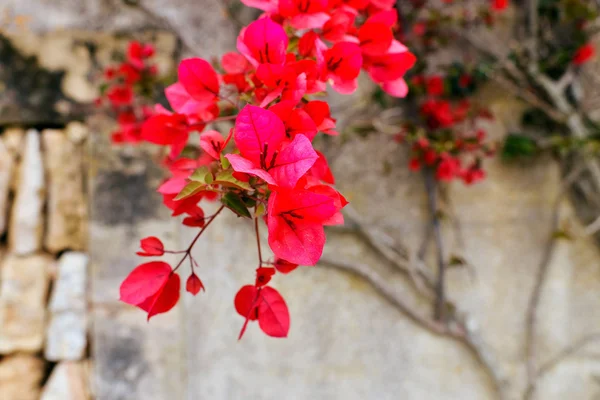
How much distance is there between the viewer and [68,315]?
1.17 meters

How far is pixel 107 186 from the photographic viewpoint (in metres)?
1.13

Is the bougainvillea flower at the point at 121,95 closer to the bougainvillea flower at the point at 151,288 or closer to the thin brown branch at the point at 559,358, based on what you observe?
the bougainvillea flower at the point at 151,288

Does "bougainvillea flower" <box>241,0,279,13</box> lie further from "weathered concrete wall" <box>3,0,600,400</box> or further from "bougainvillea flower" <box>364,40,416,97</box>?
"weathered concrete wall" <box>3,0,600,400</box>

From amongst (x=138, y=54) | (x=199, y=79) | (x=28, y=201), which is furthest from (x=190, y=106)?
(x=28, y=201)

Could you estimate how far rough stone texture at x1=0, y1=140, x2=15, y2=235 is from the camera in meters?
1.14

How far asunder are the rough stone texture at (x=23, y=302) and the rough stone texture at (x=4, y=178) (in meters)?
0.11

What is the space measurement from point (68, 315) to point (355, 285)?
2.68ft

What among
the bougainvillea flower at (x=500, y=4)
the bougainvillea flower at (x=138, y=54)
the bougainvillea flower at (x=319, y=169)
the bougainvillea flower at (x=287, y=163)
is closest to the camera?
the bougainvillea flower at (x=287, y=163)

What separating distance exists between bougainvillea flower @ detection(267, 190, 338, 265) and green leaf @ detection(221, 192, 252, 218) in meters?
0.03

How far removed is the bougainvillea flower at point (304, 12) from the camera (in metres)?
0.40

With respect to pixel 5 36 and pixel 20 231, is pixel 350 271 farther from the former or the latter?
pixel 5 36

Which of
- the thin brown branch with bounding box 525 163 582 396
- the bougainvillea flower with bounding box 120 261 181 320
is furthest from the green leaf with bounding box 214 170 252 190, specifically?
the thin brown branch with bounding box 525 163 582 396

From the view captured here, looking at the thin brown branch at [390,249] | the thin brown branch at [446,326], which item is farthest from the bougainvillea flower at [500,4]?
the thin brown branch at [446,326]

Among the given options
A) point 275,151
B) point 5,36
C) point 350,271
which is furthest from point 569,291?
point 5,36
